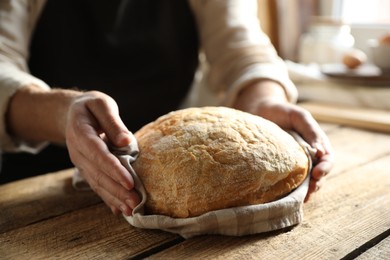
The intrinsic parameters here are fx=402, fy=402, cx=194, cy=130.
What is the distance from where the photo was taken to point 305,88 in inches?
74.2

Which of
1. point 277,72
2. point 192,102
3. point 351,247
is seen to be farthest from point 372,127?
point 351,247

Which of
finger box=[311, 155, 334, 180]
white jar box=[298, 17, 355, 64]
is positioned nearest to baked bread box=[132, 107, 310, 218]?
finger box=[311, 155, 334, 180]

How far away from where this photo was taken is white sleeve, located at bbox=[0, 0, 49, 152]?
996 millimetres

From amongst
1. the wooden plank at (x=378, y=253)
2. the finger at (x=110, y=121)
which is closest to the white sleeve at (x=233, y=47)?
the finger at (x=110, y=121)

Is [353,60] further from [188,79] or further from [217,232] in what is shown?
[217,232]

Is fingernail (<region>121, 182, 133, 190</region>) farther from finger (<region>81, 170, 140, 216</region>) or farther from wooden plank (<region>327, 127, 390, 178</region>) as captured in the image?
wooden plank (<region>327, 127, 390, 178</region>)

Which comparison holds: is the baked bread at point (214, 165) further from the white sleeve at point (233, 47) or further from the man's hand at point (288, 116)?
the white sleeve at point (233, 47)

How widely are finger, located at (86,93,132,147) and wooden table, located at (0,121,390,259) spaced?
16cm

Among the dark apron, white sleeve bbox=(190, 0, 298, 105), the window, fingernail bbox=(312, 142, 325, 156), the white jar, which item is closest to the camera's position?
fingernail bbox=(312, 142, 325, 156)

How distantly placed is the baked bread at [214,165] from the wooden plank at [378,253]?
0.17 m

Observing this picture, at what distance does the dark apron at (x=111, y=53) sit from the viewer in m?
1.36

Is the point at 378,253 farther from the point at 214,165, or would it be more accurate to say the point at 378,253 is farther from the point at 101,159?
the point at 101,159

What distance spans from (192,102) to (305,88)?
0.58 m

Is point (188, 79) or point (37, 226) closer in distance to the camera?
point (37, 226)
